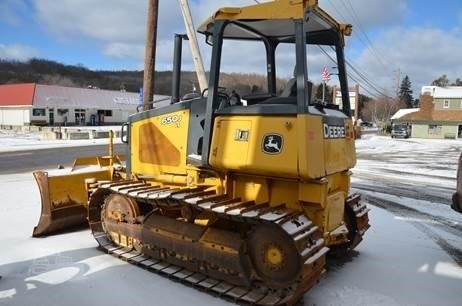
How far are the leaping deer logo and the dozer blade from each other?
3.33 metres

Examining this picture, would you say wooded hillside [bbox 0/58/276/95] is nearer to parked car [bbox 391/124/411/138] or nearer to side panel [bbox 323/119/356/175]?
parked car [bbox 391/124/411/138]

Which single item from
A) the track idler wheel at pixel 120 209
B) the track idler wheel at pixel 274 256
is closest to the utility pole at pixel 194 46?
the track idler wheel at pixel 120 209

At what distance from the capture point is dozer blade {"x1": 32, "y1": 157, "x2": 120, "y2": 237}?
716cm

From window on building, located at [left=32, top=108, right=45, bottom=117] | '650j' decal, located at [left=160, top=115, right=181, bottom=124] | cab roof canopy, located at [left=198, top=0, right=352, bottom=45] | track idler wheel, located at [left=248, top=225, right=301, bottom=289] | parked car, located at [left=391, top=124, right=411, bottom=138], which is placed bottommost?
track idler wheel, located at [left=248, top=225, right=301, bottom=289]

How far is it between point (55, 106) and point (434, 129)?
47563 millimetres

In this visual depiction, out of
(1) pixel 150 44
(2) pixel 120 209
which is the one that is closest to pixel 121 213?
(2) pixel 120 209

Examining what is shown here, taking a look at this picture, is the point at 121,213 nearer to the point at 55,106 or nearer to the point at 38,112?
the point at 38,112

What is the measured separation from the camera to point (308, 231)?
4.60 meters

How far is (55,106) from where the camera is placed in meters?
56.0

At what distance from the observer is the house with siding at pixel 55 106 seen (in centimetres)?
5391

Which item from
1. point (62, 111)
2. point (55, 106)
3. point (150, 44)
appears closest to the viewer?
point (150, 44)

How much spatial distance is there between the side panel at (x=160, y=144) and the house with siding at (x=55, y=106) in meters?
49.5

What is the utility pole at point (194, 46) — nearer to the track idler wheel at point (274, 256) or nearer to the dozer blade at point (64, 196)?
the dozer blade at point (64, 196)

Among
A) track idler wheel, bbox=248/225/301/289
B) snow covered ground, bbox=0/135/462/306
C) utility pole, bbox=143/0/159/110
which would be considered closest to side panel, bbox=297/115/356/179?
track idler wheel, bbox=248/225/301/289
